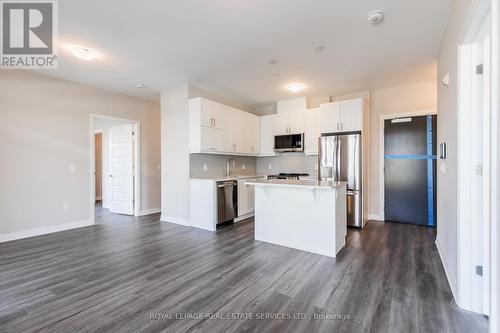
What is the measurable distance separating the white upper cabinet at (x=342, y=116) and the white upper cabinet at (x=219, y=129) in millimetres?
1719

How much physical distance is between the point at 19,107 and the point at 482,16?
5.70 metres

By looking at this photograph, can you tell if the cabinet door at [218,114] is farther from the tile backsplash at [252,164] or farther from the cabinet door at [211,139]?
the tile backsplash at [252,164]

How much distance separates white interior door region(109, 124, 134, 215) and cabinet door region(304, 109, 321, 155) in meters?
4.06

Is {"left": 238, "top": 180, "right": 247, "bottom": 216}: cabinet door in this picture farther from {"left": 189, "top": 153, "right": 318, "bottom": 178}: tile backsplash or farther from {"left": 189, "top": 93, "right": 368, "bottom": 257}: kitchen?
{"left": 189, "top": 153, "right": 318, "bottom": 178}: tile backsplash

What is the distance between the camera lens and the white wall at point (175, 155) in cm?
462

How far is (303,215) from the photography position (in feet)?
10.6

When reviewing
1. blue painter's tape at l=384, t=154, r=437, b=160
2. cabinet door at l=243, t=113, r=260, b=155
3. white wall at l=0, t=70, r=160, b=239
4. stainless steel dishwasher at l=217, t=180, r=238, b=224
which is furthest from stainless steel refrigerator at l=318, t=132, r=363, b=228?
white wall at l=0, t=70, r=160, b=239

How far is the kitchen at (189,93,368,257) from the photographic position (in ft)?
10.5

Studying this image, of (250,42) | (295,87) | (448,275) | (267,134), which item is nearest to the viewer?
(448,275)

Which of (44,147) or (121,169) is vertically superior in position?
(44,147)

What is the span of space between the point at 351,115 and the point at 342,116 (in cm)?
17

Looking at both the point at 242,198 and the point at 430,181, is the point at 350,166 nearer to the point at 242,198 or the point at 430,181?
the point at 430,181

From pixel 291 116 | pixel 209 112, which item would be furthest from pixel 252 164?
pixel 209 112

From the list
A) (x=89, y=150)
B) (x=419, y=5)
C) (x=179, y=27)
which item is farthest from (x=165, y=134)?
(x=419, y=5)
